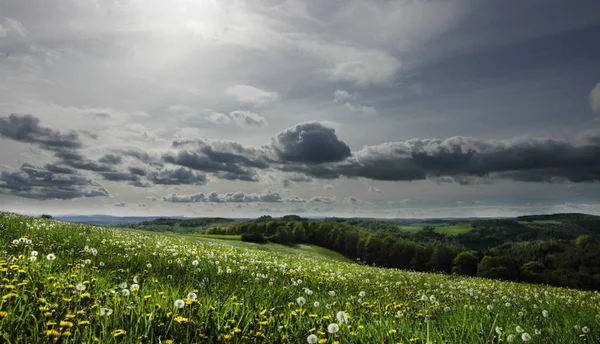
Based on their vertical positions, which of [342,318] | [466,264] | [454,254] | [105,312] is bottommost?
[466,264]

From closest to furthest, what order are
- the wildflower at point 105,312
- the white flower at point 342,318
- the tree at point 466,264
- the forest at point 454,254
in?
the wildflower at point 105,312 → the white flower at point 342,318 → the forest at point 454,254 → the tree at point 466,264

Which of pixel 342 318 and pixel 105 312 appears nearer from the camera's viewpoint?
pixel 105 312

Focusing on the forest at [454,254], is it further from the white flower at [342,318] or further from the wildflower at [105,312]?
the wildflower at [105,312]

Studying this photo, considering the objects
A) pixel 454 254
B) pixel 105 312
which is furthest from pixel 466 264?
pixel 105 312

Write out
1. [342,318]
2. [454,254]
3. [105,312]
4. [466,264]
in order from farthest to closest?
[454,254] → [466,264] → [342,318] → [105,312]

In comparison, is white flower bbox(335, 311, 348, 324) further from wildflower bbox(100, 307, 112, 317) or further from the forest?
the forest

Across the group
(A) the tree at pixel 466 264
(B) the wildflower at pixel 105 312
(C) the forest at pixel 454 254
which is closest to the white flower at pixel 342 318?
(B) the wildflower at pixel 105 312

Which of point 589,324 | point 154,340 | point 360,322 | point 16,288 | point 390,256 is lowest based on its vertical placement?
point 390,256

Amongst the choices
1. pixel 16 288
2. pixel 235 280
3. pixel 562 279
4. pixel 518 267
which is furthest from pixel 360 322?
pixel 518 267

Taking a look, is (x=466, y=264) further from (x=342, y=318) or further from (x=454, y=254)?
(x=342, y=318)

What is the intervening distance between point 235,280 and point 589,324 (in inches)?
247

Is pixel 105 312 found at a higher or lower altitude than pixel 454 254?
higher

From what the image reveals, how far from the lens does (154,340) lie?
335 cm

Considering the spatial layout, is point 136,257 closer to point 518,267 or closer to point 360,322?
point 360,322
